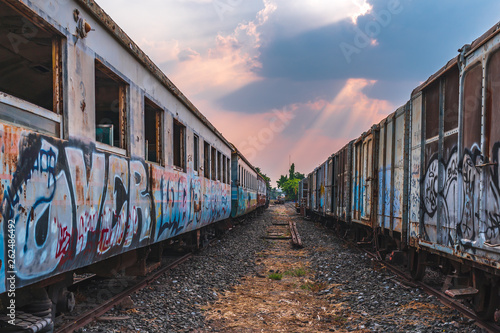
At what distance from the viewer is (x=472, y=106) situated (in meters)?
4.17

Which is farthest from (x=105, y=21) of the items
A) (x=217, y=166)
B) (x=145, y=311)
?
(x=217, y=166)

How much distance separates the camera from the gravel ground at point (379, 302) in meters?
4.58

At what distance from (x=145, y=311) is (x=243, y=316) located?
4.60ft

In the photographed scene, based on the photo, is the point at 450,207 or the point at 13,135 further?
the point at 450,207

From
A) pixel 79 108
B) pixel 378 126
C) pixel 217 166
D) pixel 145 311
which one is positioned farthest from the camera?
pixel 217 166

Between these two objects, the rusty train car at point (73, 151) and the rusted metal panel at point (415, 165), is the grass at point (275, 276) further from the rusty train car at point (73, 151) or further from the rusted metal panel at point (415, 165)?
the rusted metal panel at point (415, 165)

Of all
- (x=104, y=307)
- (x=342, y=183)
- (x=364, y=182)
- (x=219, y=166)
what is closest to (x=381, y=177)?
(x=364, y=182)

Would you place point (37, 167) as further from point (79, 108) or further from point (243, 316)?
point (243, 316)

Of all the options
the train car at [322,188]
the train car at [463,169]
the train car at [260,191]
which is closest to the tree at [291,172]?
the train car at [260,191]

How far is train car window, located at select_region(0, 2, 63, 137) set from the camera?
299cm

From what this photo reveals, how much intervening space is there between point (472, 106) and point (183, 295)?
4991mm

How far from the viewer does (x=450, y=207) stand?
186 inches

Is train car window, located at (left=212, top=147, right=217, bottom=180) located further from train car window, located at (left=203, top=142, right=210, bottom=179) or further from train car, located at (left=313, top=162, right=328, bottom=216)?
train car, located at (left=313, top=162, right=328, bottom=216)

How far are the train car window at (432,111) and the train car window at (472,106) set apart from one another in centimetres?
98
